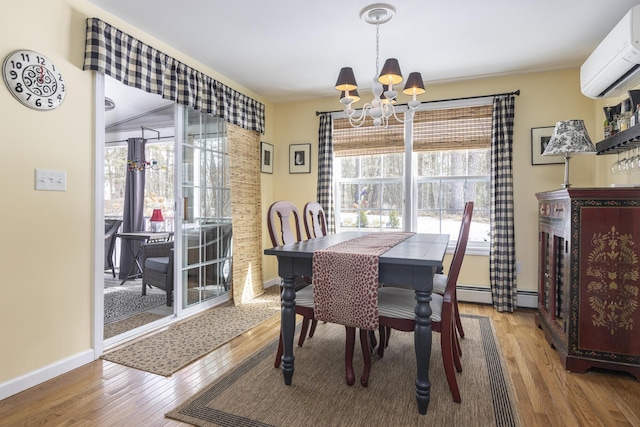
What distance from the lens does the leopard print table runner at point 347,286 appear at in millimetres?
1747

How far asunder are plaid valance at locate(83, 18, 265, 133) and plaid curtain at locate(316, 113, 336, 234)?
32.5 inches

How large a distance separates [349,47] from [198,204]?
1963mm

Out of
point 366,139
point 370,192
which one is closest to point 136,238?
point 370,192

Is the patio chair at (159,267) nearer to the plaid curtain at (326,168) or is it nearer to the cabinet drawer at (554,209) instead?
the plaid curtain at (326,168)

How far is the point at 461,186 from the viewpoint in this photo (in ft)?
12.4

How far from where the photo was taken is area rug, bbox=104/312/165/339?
2745 millimetres

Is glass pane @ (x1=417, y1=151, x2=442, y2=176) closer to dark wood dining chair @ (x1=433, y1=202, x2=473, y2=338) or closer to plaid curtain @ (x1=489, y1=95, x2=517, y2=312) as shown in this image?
plaid curtain @ (x1=489, y1=95, x2=517, y2=312)

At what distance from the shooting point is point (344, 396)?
186 cm

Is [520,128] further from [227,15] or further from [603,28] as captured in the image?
[227,15]

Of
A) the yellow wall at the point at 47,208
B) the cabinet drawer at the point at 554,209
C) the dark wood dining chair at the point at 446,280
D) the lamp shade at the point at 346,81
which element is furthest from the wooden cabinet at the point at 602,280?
the yellow wall at the point at 47,208

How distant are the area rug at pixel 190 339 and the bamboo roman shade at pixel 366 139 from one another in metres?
1.94

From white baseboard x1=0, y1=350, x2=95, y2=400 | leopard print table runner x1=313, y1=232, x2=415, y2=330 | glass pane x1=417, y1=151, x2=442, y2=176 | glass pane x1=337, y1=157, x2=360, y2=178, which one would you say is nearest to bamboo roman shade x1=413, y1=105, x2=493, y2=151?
glass pane x1=417, y1=151, x2=442, y2=176

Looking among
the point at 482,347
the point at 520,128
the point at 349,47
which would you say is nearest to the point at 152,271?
the point at 349,47

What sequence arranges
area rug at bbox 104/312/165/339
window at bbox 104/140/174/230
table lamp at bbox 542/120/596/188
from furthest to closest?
window at bbox 104/140/174/230, area rug at bbox 104/312/165/339, table lamp at bbox 542/120/596/188
